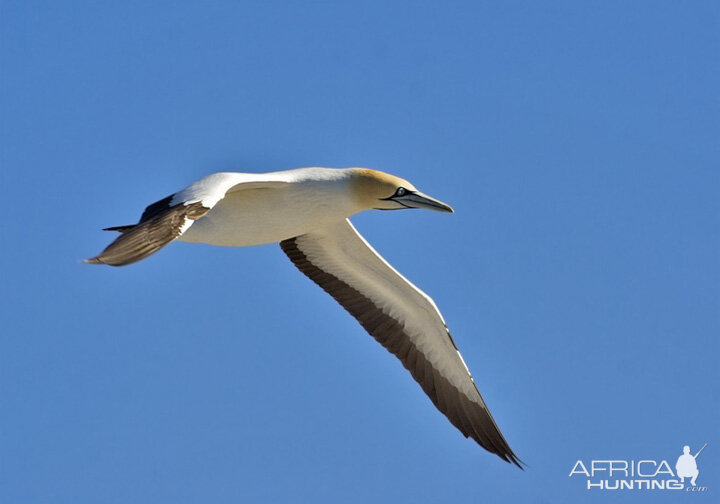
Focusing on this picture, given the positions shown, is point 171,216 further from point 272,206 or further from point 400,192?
point 400,192

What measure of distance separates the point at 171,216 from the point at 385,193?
3371 mm

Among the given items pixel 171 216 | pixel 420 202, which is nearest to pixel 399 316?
pixel 420 202

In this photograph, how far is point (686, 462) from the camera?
664 inches

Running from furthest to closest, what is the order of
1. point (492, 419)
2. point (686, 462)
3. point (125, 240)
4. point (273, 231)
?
1. point (686, 462)
2. point (492, 419)
3. point (273, 231)
4. point (125, 240)

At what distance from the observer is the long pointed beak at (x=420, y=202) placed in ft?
45.7

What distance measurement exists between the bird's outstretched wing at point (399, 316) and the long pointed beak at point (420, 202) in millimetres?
1038

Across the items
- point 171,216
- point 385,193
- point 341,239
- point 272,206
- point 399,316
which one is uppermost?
point 385,193

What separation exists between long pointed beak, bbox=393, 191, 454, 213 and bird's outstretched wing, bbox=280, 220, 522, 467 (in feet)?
3.41

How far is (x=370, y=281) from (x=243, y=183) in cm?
306

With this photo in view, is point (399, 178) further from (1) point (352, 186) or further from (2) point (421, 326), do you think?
(2) point (421, 326)

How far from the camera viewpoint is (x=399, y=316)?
1531cm

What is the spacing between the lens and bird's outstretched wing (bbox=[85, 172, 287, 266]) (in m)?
10.0

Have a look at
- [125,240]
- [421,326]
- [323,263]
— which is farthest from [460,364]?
[125,240]

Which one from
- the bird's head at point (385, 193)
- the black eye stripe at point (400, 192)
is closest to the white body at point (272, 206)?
the bird's head at point (385, 193)
